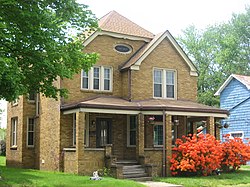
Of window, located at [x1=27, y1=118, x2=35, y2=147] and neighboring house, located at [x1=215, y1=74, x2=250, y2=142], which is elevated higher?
neighboring house, located at [x1=215, y1=74, x2=250, y2=142]

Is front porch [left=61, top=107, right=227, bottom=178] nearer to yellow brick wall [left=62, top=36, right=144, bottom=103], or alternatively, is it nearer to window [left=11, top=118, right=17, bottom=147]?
yellow brick wall [left=62, top=36, right=144, bottom=103]

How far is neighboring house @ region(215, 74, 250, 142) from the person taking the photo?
33.2 meters

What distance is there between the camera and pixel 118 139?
26172 mm

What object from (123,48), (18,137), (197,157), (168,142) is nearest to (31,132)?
(18,137)

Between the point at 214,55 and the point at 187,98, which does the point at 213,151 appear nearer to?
the point at 187,98

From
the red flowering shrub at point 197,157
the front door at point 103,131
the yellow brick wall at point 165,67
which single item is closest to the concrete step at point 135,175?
the red flowering shrub at point 197,157

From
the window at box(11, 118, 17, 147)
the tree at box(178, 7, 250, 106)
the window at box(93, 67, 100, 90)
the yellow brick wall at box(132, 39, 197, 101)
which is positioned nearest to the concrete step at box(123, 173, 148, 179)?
the yellow brick wall at box(132, 39, 197, 101)

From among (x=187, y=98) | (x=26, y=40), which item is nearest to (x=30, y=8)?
(x=26, y=40)

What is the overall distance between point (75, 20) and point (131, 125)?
9.88 m

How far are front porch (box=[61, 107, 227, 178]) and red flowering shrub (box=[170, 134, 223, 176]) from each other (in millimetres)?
563

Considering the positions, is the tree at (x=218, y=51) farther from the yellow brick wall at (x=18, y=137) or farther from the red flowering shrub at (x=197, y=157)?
the red flowering shrub at (x=197, y=157)

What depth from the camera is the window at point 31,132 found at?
30.4m

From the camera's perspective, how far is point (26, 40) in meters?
16.7

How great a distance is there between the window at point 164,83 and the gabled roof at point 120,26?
291 cm
